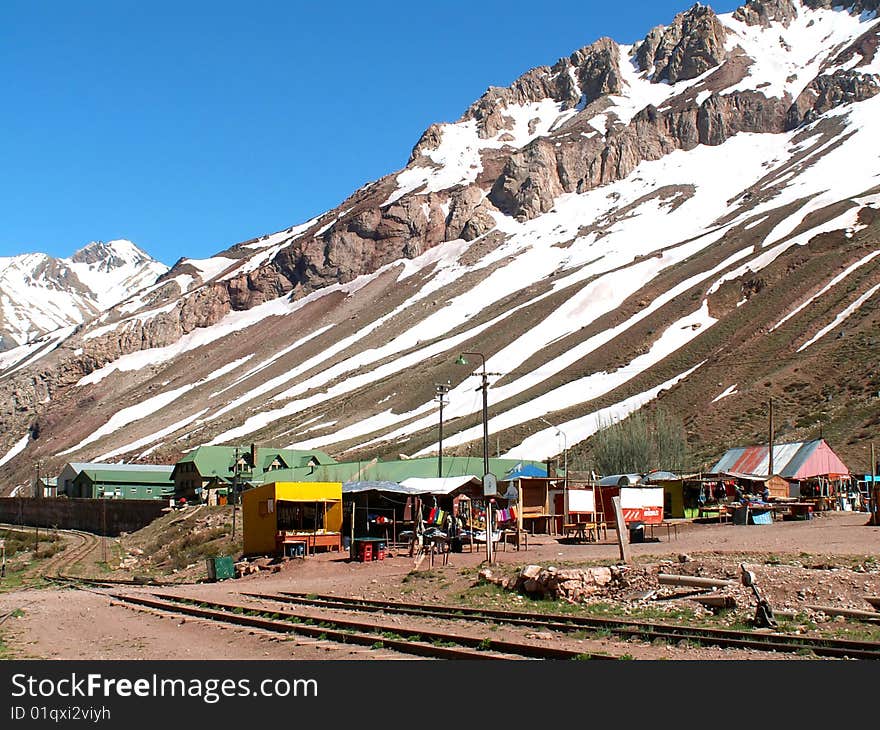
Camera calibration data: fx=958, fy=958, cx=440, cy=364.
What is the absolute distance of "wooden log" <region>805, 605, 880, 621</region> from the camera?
14344 mm

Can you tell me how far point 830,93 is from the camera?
589ft

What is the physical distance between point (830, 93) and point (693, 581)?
185 metres

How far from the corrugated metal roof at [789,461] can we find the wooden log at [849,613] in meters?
32.7

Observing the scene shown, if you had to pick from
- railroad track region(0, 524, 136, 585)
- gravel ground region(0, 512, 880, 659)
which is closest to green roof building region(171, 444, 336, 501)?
railroad track region(0, 524, 136, 585)

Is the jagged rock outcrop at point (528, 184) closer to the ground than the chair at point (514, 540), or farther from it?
farther from it

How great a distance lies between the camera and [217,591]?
25422 mm

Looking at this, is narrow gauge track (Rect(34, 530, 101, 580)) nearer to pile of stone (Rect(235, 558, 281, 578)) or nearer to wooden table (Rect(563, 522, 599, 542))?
pile of stone (Rect(235, 558, 281, 578))

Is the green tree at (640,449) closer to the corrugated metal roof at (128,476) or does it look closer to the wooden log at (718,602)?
the wooden log at (718,602)

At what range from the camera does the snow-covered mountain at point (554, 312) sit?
75938 mm

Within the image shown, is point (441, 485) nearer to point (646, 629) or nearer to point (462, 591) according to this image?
point (462, 591)

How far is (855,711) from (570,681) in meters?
2.66

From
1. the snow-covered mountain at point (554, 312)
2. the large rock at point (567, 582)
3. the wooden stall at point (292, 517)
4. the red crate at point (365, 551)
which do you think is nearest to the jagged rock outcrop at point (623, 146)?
the snow-covered mountain at point (554, 312)

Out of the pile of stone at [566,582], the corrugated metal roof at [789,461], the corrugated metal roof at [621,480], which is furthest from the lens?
the corrugated metal roof at [789,461]

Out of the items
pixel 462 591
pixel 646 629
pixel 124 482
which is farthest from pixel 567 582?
pixel 124 482
